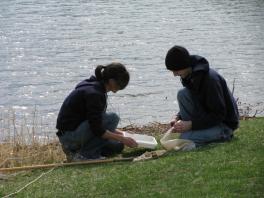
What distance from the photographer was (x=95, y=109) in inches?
289

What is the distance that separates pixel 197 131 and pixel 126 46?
44.3 ft

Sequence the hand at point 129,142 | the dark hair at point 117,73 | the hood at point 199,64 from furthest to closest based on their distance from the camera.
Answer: the hand at point 129,142, the hood at point 199,64, the dark hair at point 117,73

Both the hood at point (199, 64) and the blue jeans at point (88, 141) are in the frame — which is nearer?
the hood at point (199, 64)

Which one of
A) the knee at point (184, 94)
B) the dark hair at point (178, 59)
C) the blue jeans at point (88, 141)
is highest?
the dark hair at point (178, 59)

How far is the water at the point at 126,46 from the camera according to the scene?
1514 cm

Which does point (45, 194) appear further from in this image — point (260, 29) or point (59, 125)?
point (260, 29)

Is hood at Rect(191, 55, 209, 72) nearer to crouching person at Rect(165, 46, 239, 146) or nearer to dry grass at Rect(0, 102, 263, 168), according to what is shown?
crouching person at Rect(165, 46, 239, 146)

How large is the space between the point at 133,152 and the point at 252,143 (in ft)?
4.97

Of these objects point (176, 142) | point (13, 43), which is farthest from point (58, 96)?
point (176, 142)

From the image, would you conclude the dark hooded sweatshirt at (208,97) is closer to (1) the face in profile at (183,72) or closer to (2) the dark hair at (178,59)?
(1) the face in profile at (183,72)

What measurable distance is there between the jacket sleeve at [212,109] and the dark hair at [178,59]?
348 millimetres

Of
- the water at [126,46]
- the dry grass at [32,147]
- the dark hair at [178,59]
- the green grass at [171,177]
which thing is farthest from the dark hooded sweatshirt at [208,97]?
the water at [126,46]

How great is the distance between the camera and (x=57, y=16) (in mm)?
26250

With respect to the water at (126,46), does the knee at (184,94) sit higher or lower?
higher
